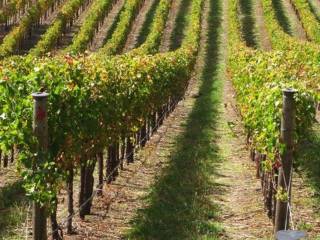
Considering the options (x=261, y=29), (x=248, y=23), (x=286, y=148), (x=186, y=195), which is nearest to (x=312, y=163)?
(x=186, y=195)

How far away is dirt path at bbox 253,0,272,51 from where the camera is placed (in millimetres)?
51159

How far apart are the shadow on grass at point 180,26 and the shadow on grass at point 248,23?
234 inches

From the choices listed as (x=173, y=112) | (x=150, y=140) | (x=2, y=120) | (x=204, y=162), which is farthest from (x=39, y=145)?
(x=173, y=112)

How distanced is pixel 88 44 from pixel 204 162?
37578 millimetres

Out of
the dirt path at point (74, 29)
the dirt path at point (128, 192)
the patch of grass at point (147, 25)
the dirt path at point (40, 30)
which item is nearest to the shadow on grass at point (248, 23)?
the patch of grass at point (147, 25)

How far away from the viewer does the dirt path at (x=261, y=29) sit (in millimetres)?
51159

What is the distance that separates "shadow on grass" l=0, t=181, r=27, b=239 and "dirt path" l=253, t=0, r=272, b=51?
126 ft

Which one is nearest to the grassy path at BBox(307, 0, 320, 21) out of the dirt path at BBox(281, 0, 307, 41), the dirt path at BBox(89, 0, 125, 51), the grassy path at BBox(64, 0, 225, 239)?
the dirt path at BBox(281, 0, 307, 41)

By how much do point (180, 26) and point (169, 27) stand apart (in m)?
1.16

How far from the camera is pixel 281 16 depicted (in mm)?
62906

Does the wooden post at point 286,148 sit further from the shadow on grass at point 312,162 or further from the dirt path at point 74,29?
the dirt path at point 74,29

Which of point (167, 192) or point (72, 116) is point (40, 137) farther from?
point (167, 192)

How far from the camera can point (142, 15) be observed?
214ft

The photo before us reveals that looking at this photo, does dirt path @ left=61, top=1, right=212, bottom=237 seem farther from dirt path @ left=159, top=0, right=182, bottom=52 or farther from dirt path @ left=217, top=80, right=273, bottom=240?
dirt path @ left=159, top=0, right=182, bottom=52
